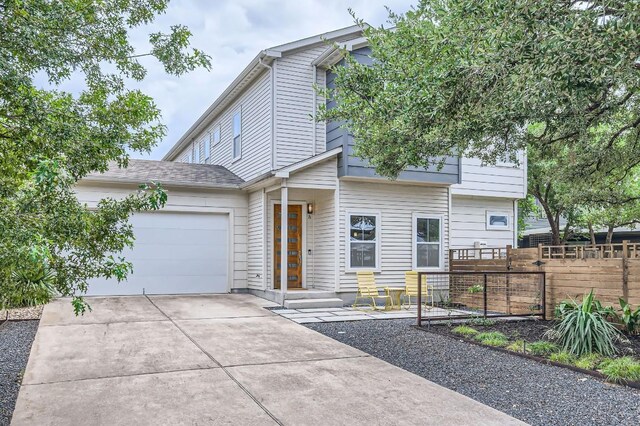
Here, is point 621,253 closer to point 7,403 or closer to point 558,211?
point 7,403

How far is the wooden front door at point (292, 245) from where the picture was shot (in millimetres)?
12422

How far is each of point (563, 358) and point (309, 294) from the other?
6.04 metres

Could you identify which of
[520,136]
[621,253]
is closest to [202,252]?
[520,136]

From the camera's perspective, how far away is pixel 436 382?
16.7ft

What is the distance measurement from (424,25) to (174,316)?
643 centimetres

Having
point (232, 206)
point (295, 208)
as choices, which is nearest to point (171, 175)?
point (232, 206)

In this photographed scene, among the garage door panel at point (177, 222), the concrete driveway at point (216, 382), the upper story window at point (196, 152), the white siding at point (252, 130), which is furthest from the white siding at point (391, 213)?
the upper story window at point (196, 152)

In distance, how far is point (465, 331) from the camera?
7711mm

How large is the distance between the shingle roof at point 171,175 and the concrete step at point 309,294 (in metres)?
3.41

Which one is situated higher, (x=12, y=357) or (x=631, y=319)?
(x=631, y=319)

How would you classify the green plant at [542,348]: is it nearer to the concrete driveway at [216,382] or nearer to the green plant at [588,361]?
the green plant at [588,361]

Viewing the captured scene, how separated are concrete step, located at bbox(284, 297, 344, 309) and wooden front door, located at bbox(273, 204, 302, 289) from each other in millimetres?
1646

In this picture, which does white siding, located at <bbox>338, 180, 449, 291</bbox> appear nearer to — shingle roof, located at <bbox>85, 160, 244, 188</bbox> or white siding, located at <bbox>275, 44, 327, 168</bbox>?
white siding, located at <bbox>275, 44, 327, 168</bbox>

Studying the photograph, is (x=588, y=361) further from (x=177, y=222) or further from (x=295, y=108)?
(x=177, y=222)
